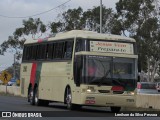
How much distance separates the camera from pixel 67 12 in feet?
212

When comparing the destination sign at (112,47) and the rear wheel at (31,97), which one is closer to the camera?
the destination sign at (112,47)

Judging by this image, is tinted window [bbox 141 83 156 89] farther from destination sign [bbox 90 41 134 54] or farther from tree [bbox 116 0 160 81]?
destination sign [bbox 90 41 134 54]

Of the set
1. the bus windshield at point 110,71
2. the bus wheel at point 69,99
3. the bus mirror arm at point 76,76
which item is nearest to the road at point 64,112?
the bus wheel at point 69,99

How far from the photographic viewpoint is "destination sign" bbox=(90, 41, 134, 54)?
77.1 feet

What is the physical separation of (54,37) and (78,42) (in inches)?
139

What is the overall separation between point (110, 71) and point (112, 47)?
1.22 m

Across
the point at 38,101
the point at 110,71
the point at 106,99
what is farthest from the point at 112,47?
the point at 38,101

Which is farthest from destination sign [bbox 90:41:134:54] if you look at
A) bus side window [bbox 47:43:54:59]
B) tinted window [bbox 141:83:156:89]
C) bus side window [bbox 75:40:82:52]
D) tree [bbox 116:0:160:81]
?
tree [bbox 116:0:160:81]

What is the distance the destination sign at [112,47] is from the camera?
2350 cm

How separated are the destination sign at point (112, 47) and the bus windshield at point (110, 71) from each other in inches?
16.0

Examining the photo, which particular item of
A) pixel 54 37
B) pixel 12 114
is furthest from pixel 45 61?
pixel 12 114

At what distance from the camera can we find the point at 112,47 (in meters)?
23.8

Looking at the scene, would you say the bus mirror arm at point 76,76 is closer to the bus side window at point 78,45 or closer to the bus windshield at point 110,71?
the bus windshield at point 110,71

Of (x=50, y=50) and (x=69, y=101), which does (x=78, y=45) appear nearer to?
(x=69, y=101)
